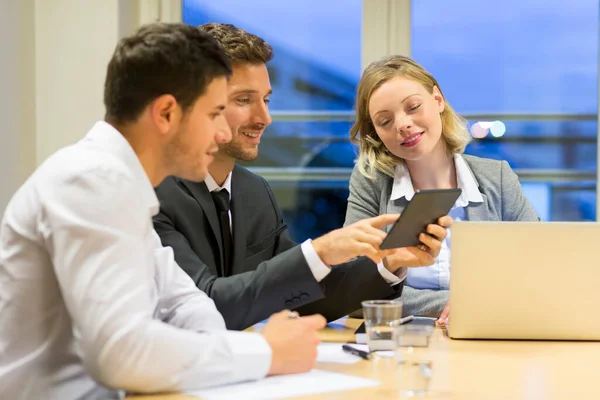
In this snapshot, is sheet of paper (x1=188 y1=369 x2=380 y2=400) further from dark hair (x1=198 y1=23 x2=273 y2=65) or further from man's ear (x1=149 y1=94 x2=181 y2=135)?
dark hair (x1=198 y1=23 x2=273 y2=65)

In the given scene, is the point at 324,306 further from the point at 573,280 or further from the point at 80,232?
the point at 80,232

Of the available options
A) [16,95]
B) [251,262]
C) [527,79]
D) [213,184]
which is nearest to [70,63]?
[16,95]

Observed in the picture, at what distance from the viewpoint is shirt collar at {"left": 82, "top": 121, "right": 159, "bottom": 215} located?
1.37 meters

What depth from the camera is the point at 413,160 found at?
8.54 ft

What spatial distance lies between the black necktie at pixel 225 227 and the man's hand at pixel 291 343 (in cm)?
75

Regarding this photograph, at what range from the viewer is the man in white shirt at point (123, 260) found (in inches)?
46.8

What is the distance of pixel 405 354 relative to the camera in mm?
1321

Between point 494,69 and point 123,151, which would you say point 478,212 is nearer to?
point 123,151

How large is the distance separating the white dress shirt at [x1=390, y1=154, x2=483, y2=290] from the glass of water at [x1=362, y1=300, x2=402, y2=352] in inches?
29.3

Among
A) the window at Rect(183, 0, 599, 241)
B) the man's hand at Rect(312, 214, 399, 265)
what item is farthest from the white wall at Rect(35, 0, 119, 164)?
the man's hand at Rect(312, 214, 399, 265)

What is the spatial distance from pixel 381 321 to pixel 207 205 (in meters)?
0.70

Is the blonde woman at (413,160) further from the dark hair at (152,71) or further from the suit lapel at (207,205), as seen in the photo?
the dark hair at (152,71)

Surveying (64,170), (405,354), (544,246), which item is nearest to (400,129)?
(544,246)

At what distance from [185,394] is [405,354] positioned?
0.39 m
